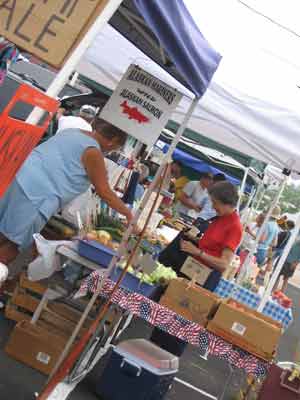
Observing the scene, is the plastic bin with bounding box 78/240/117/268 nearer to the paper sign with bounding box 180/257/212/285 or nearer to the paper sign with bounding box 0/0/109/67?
the paper sign with bounding box 180/257/212/285

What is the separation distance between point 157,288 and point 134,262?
0.86 ft

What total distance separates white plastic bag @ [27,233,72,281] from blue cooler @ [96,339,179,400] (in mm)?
868

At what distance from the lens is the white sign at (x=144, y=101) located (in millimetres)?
5852

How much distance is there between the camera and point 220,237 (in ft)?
20.0

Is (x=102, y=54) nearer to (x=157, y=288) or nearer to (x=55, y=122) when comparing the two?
(x=55, y=122)

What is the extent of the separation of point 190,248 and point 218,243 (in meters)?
0.25

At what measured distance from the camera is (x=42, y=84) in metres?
11.3

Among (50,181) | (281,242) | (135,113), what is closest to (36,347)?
(50,181)

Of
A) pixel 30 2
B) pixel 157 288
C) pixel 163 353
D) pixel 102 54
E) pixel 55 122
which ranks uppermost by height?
pixel 102 54

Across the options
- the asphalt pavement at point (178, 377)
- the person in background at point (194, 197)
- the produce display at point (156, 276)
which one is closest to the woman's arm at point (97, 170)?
the produce display at point (156, 276)

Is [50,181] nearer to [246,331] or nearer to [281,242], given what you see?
[246,331]

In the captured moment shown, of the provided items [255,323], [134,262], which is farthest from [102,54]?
[255,323]

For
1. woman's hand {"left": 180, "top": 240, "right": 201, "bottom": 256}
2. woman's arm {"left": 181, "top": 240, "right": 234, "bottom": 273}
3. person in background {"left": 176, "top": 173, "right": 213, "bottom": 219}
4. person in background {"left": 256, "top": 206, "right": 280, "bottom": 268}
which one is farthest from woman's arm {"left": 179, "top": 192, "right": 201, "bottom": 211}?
woman's arm {"left": 181, "top": 240, "right": 234, "bottom": 273}

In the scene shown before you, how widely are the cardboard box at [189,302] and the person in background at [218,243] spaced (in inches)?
39.9
